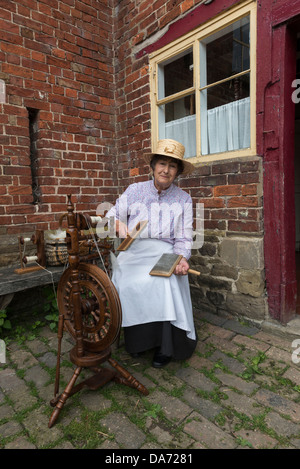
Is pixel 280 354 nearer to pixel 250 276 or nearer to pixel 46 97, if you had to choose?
pixel 250 276

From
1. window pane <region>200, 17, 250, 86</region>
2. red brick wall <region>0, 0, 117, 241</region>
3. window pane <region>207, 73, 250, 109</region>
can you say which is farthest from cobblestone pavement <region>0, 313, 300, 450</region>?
window pane <region>200, 17, 250, 86</region>

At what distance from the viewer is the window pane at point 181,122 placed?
3342 mm

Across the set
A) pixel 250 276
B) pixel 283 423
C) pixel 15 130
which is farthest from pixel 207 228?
pixel 15 130

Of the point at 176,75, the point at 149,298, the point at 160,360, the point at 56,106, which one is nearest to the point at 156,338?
the point at 160,360

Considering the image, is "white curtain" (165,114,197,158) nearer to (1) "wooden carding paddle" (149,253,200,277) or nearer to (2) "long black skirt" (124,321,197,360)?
(1) "wooden carding paddle" (149,253,200,277)

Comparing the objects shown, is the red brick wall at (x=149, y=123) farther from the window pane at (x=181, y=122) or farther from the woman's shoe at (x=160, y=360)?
the woman's shoe at (x=160, y=360)

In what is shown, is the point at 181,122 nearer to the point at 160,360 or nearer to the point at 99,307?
the point at 99,307

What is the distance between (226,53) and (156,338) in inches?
117

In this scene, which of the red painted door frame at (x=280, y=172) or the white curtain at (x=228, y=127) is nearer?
the red painted door frame at (x=280, y=172)

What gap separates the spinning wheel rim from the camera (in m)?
1.75

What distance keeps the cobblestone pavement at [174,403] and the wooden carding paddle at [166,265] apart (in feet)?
2.61

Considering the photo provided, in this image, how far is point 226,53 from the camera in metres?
3.02

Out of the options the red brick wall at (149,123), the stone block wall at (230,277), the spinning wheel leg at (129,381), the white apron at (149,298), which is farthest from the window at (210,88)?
the spinning wheel leg at (129,381)

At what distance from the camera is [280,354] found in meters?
2.38
